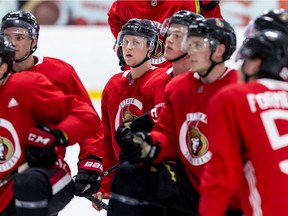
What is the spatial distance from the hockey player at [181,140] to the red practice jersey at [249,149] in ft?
0.88

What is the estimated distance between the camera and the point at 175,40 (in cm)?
347

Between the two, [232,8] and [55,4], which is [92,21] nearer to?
[55,4]

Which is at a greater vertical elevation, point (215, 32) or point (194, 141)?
point (215, 32)

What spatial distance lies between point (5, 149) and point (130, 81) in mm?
758

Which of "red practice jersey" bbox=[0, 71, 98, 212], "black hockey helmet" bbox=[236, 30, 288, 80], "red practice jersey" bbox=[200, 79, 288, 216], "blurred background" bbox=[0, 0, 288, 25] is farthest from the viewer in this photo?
"blurred background" bbox=[0, 0, 288, 25]

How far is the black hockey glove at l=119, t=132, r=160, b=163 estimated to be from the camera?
9.49ft

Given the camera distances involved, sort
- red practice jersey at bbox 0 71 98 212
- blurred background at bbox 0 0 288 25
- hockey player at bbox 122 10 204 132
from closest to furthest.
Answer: red practice jersey at bbox 0 71 98 212, hockey player at bbox 122 10 204 132, blurred background at bbox 0 0 288 25

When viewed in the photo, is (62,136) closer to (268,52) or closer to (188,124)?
(188,124)

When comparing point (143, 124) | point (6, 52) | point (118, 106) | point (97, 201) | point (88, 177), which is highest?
point (6, 52)

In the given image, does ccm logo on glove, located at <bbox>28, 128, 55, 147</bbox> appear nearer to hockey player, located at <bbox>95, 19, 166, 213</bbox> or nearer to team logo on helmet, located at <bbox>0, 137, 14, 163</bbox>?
team logo on helmet, located at <bbox>0, 137, 14, 163</bbox>

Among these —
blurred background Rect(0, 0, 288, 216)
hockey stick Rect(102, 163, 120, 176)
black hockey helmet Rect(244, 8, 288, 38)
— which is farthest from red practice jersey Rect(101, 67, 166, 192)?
blurred background Rect(0, 0, 288, 216)

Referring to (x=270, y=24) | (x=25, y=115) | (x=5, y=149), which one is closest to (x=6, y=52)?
(x=25, y=115)

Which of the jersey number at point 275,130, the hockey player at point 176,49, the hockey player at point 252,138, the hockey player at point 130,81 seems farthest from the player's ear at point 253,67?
the hockey player at point 130,81

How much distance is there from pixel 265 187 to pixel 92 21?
4304 millimetres
